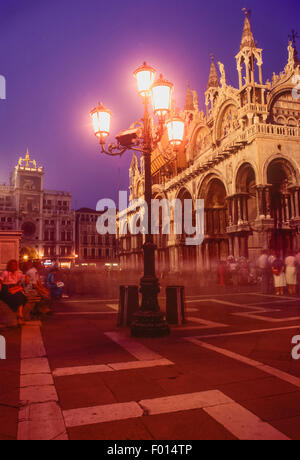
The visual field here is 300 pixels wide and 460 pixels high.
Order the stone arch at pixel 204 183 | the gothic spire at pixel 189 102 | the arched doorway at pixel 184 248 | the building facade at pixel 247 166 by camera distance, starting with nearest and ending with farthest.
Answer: the building facade at pixel 247 166
the stone arch at pixel 204 183
the arched doorway at pixel 184 248
the gothic spire at pixel 189 102

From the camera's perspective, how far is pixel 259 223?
2191 centimetres

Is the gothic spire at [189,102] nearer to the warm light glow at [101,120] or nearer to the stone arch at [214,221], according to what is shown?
the stone arch at [214,221]

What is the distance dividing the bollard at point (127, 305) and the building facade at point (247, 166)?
10535mm

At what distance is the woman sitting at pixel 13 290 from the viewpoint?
7727mm

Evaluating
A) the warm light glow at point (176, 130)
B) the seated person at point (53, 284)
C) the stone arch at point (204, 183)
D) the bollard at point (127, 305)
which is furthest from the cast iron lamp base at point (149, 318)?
the stone arch at point (204, 183)

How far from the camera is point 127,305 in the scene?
8180 mm

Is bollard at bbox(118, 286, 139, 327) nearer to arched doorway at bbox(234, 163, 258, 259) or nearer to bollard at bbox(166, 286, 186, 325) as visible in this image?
bollard at bbox(166, 286, 186, 325)

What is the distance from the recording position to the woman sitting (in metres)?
7.73

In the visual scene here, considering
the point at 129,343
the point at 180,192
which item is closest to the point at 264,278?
the point at 129,343

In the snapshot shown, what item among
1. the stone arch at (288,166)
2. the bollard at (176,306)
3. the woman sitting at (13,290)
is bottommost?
the bollard at (176,306)

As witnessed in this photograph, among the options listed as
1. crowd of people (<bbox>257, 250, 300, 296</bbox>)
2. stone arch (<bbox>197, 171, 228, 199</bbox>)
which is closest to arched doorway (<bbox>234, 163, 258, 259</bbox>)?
stone arch (<bbox>197, 171, 228, 199</bbox>)

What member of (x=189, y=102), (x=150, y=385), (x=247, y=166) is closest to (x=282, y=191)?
(x=247, y=166)

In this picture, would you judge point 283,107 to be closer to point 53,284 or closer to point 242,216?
point 242,216
